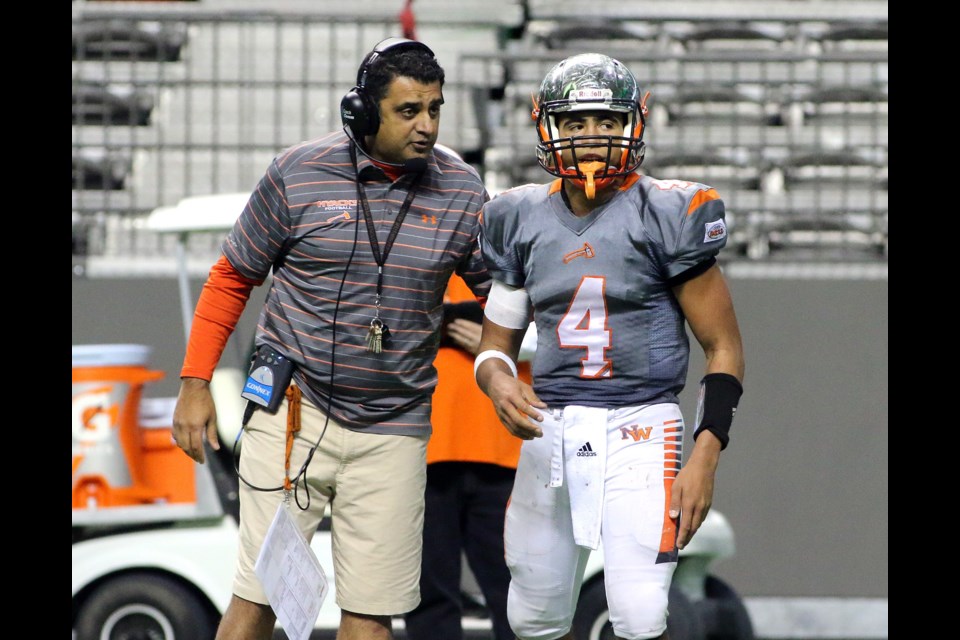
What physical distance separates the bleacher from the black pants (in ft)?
11.1

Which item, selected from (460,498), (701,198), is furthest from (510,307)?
(460,498)

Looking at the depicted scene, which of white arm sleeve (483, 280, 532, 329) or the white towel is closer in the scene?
the white towel

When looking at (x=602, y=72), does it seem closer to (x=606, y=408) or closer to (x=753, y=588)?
(x=606, y=408)

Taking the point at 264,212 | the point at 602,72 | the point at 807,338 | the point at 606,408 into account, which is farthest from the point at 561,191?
the point at 807,338

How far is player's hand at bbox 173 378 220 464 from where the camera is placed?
155 inches

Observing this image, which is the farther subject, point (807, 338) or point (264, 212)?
point (807, 338)

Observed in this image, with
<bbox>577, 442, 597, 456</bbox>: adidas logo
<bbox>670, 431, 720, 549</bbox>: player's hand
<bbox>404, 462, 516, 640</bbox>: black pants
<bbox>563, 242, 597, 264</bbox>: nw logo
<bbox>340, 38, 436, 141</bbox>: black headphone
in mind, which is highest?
<bbox>340, 38, 436, 141</bbox>: black headphone

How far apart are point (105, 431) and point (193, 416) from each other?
69.4 inches

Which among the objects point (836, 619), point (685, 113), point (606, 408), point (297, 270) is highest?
point (685, 113)

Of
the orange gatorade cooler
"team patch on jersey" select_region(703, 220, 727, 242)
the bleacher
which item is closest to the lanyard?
"team patch on jersey" select_region(703, 220, 727, 242)

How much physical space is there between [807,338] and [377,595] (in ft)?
12.8

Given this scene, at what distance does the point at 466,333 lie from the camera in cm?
440

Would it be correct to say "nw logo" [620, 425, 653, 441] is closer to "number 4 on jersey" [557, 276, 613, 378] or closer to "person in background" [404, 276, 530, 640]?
"number 4 on jersey" [557, 276, 613, 378]

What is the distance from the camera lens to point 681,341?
362 cm
